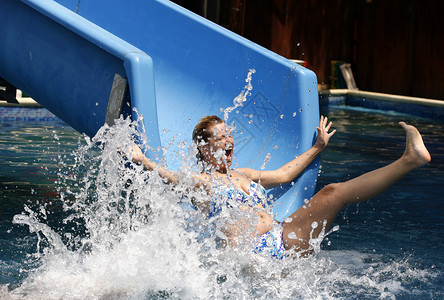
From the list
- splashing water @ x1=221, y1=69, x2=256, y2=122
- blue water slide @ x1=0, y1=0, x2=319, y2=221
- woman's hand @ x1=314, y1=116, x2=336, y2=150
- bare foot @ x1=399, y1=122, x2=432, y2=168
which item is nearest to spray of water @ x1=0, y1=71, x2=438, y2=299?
blue water slide @ x1=0, y1=0, x2=319, y2=221

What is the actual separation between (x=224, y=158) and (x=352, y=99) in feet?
25.5

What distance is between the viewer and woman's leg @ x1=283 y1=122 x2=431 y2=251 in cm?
305

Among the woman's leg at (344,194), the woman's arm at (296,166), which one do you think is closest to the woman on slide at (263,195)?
the woman's leg at (344,194)

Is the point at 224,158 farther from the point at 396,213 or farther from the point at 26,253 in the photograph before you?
the point at 396,213

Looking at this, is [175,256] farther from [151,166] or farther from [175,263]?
[151,166]

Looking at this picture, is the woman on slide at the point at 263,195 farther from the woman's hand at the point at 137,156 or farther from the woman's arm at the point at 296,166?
the woman's arm at the point at 296,166

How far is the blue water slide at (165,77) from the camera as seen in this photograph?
368 cm

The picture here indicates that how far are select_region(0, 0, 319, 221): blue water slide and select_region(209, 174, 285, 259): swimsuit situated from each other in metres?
0.47

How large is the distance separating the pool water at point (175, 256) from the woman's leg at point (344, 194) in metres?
0.12

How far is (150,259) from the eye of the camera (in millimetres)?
3051

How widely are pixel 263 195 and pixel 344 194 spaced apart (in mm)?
397

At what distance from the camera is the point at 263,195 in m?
3.29

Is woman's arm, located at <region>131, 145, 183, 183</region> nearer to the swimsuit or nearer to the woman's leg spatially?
the swimsuit

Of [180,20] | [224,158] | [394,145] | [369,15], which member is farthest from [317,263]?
[369,15]
